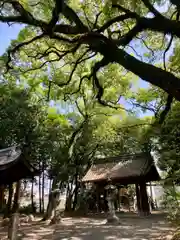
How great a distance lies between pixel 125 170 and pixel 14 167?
31.8 ft

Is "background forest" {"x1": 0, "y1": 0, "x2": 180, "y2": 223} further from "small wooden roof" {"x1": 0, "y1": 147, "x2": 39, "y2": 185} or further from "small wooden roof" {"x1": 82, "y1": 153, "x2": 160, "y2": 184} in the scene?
"small wooden roof" {"x1": 0, "y1": 147, "x2": 39, "y2": 185}

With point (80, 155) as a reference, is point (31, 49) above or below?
above

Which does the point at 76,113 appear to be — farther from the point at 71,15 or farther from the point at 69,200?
the point at 71,15

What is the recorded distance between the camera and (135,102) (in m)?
15.0

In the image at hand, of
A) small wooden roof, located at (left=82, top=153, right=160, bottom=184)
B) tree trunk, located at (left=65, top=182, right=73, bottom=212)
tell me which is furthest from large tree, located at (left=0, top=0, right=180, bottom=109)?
tree trunk, located at (left=65, top=182, right=73, bottom=212)

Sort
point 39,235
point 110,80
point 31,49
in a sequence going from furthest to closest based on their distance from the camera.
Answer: point 110,80 → point 31,49 → point 39,235

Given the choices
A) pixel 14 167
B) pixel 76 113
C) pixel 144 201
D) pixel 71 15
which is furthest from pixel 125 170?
pixel 71 15

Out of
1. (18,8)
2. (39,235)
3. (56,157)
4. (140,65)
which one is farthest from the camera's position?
(56,157)

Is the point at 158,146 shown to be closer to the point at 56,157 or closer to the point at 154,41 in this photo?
the point at 56,157

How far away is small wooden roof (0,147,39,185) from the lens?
786cm

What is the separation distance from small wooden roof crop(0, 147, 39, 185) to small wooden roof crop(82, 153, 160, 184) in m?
8.43

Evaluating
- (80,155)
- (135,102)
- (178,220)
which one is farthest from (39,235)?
(80,155)

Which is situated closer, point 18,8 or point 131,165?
point 18,8

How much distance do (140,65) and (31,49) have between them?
6.43 metres
